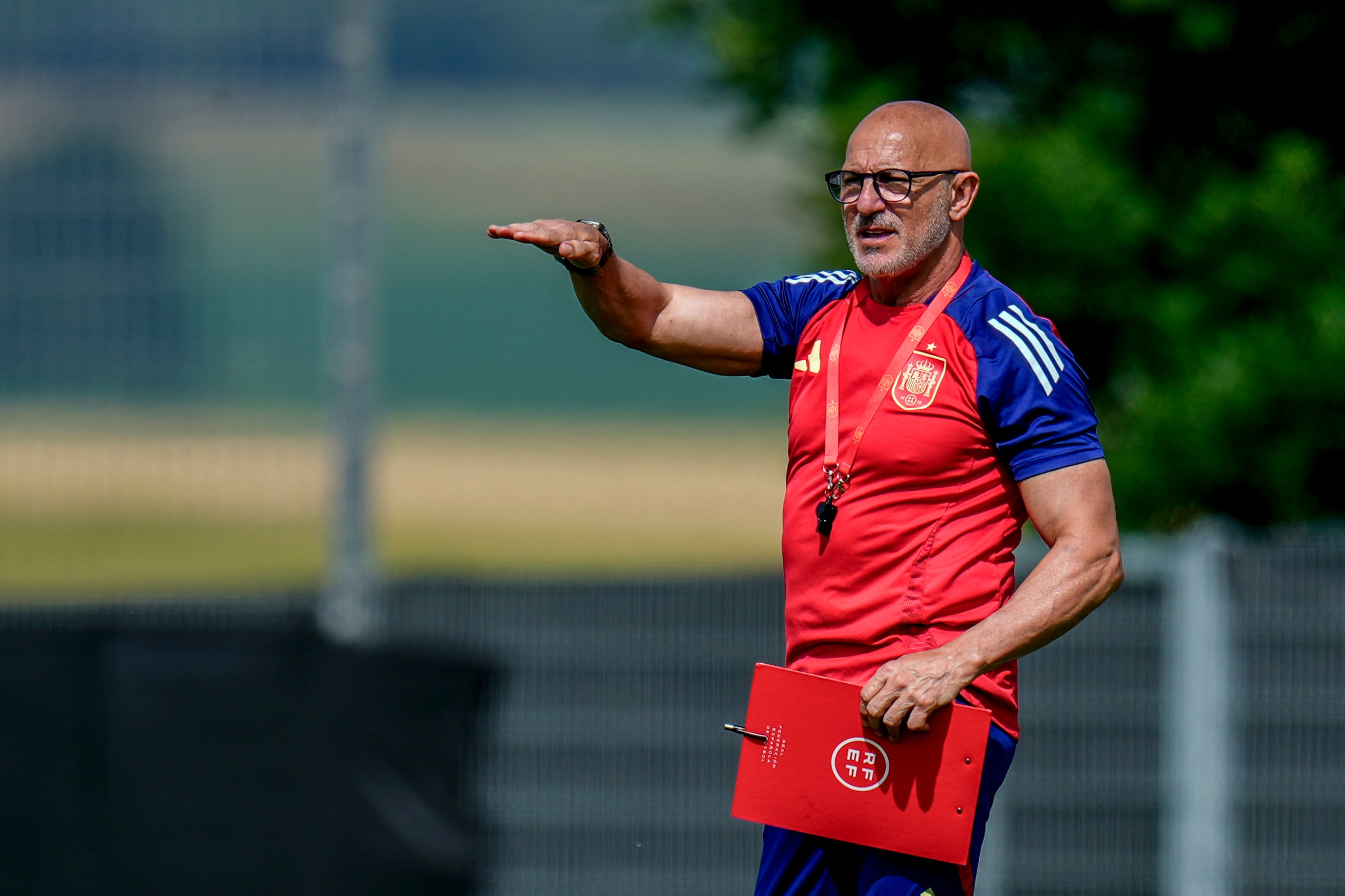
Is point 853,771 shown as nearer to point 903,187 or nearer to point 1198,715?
point 903,187

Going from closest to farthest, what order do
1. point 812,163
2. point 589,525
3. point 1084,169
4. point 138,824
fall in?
point 138,824 → point 1084,169 → point 812,163 → point 589,525

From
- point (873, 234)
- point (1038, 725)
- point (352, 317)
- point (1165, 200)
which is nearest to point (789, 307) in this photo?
point (873, 234)

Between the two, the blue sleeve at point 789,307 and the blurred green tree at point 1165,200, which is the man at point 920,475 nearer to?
the blue sleeve at point 789,307

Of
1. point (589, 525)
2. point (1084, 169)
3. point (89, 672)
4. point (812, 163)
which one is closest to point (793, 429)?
point (89, 672)

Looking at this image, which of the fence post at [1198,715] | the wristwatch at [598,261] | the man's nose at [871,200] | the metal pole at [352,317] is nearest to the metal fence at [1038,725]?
the fence post at [1198,715]

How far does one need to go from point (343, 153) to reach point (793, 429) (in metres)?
3.96

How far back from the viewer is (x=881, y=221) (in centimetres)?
330

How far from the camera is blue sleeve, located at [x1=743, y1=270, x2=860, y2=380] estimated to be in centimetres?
360

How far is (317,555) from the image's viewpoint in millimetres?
A: 7113

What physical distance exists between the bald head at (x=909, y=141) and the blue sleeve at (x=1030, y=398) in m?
0.33

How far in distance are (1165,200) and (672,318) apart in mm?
6118

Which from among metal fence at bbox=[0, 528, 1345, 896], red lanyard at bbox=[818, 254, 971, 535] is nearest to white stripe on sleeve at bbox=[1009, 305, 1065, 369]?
red lanyard at bbox=[818, 254, 971, 535]

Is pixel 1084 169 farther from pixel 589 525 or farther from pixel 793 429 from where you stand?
pixel 589 525

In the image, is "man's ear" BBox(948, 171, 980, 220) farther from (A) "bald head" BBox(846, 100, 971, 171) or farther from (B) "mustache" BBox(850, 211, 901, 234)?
(B) "mustache" BBox(850, 211, 901, 234)
